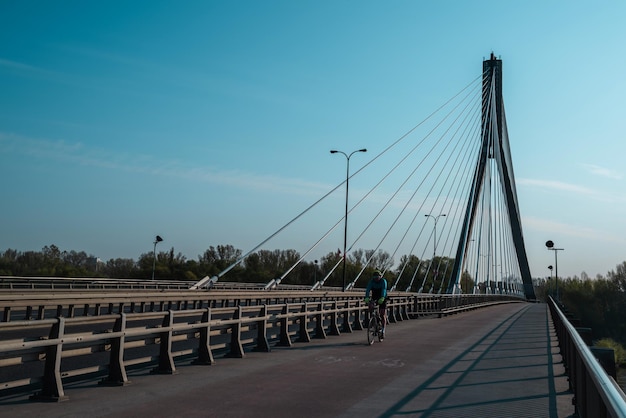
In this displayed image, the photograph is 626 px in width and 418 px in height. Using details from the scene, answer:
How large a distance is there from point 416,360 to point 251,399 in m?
5.89

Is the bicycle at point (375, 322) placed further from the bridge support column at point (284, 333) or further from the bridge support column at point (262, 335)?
the bridge support column at point (262, 335)

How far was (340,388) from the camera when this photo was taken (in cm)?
1006

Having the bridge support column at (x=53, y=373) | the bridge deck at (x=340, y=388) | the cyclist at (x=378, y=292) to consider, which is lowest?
the bridge deck at (x=340, y=388)

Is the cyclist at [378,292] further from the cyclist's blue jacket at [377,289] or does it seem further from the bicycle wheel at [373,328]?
the bicycle wheel at [373,328]

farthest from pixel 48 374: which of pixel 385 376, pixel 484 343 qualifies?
pixel 484 343

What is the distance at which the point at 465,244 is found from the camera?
49062 mm

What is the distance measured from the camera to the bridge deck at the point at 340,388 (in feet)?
26.8

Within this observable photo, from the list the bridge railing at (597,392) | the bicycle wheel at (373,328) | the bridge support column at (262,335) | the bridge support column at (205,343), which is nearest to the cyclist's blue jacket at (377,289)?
the bicycle wheel at (373,328)

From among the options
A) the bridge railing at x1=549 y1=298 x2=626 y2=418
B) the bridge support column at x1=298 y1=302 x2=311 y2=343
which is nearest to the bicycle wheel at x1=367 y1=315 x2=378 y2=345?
the bridge support column at x1=298 y1=302 x2=311 y2=343

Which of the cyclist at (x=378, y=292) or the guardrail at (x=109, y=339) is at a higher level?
the cyclist at (x=378, y=292)

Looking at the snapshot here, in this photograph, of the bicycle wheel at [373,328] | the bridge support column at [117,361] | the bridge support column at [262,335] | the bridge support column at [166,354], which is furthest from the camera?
the bicycle wheel at [373,328]

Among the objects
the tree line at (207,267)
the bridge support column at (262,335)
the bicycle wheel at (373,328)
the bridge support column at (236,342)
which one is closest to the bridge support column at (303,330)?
the bicycle wheel at (373,328)

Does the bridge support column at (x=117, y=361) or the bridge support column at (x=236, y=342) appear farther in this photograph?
the bridge support column at (x=236, y=342)

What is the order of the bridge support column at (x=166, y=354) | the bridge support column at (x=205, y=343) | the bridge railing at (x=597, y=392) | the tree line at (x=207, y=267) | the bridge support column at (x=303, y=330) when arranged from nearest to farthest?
the bridge railing at (x=597, y=392) < the bridge support column at (x=166, y=354) < the bridge support column at (x=205, y=343) < the bridge support column at (x=303, y=330) < the tree line at (x=207, y=267)
